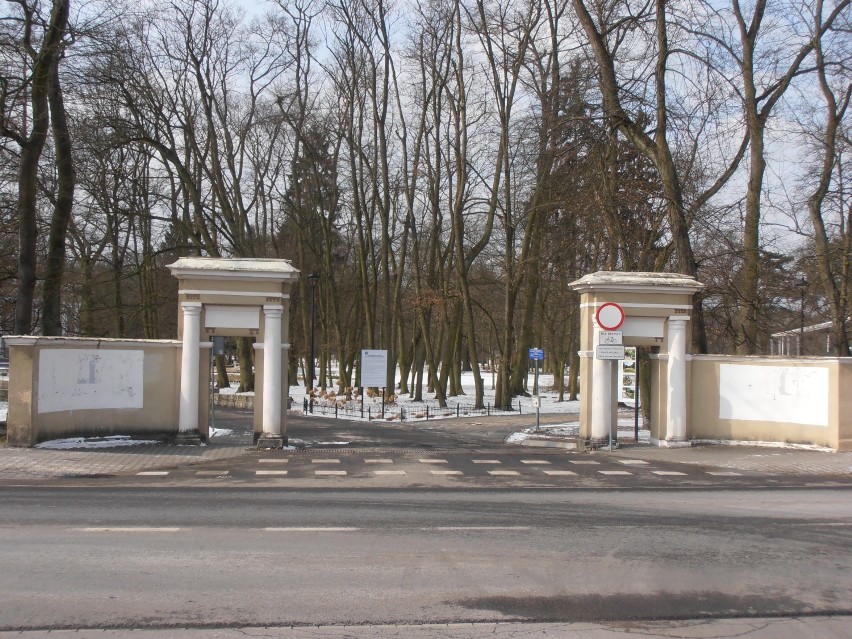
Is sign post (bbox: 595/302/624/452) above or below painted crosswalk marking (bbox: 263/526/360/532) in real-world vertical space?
above

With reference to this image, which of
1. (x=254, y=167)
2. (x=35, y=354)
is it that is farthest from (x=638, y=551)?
(x=254, y=167)

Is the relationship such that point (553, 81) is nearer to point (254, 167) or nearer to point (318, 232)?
point (254, 167)

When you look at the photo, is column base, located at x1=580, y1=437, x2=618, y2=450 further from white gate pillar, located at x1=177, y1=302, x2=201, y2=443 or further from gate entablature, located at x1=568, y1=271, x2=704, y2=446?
white gate pillar, located at x1=177, y1=302, x2=201, y2=443

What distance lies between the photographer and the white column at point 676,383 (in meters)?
17.9

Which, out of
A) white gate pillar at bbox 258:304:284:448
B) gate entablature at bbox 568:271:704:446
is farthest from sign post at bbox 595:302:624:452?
white gate pillar at bbox 258:304:284:448

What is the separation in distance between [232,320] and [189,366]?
133cm

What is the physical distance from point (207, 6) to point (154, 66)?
3.26m

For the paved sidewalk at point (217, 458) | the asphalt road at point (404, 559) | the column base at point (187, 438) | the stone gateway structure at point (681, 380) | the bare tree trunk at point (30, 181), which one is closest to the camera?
the asphalt road at point (404, 559)

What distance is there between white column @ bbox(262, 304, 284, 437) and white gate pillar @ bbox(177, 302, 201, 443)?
4.69 feet

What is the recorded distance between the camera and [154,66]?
32531mm

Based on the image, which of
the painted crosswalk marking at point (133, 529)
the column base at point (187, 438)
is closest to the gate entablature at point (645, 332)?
the column base at point (187, 438)

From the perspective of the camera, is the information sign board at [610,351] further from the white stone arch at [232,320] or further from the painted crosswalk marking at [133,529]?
the painted crosswalk marking at [133,529]

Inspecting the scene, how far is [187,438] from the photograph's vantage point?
56.9 ft

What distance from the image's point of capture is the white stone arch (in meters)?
17.3
